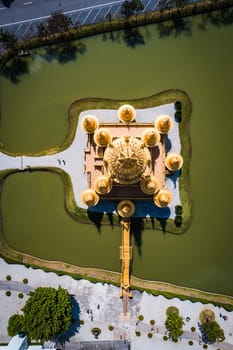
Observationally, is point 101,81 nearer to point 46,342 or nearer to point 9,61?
point 9,61

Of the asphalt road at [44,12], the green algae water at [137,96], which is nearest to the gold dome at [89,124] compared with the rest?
the green algae water at [137,96]

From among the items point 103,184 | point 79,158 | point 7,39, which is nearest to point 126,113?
point 79,158

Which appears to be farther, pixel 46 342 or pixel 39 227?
pixel 39 227

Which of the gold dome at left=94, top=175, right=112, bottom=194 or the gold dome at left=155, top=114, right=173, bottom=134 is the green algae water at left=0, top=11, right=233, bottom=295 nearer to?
the gold dome at left=155, top=114, right=173, bottom=134

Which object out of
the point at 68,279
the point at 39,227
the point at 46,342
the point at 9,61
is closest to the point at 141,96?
the point at 9,61

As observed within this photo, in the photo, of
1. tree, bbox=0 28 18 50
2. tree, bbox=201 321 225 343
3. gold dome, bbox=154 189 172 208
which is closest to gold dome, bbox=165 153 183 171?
gold dome, bbox=154 189 172 208

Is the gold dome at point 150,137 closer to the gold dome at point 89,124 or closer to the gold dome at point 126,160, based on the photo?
the gold dome at point 126,160
